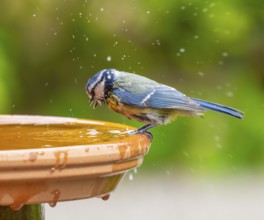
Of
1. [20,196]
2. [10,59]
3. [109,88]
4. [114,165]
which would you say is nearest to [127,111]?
[109,88]

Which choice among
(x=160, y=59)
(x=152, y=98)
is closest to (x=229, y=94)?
(x=160, y=59)

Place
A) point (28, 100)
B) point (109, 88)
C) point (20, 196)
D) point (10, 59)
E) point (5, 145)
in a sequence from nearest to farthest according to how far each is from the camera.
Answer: point (20, 196) → point (5, 145) → point (109, 88) → point (10, 59) → point (28, 100)

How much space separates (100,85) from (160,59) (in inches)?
103

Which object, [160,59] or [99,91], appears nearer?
[99,91]

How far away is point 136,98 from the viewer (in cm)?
281

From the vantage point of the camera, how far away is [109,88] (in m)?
2.82

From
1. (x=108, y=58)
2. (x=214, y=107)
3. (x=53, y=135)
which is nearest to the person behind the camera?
(x=53, y=135)

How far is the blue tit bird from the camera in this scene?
2.80 m

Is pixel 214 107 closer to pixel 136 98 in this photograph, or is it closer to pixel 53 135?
pixel 136 98

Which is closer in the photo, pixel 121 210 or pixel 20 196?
pixel 20 196

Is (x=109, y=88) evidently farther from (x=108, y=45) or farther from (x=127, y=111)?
(x=108, y=45)

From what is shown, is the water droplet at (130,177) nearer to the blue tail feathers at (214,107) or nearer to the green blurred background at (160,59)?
the green blurred background at (160,59)

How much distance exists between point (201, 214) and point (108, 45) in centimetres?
141

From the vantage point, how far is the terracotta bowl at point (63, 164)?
6.61ft
